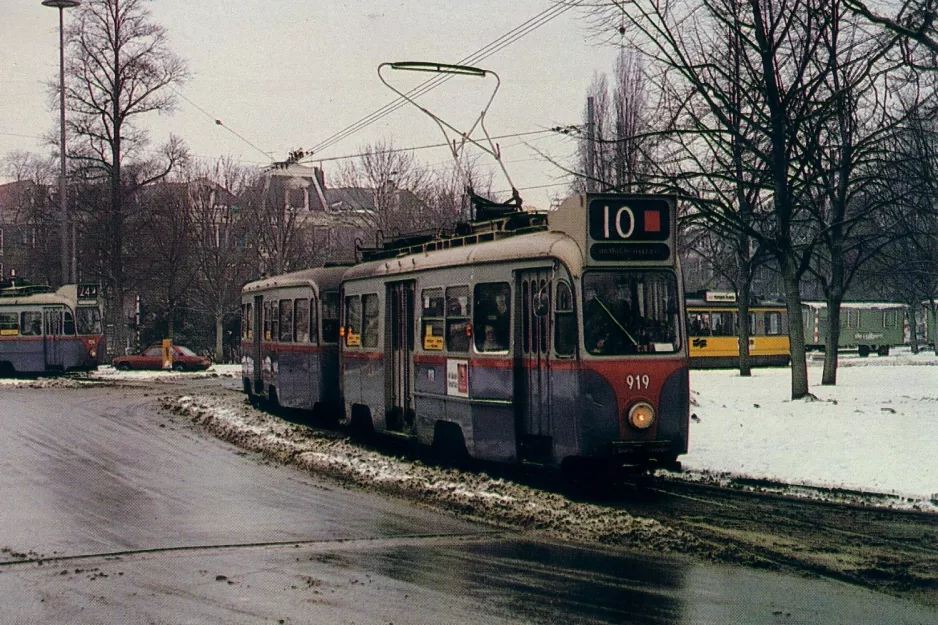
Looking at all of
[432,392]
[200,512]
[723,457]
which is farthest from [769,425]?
[200,512]

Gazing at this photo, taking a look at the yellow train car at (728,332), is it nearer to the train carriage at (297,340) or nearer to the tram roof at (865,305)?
the tram roof at (865,305)

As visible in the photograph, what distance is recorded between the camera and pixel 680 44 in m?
22.0

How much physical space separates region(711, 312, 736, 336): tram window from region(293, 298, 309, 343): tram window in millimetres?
29432

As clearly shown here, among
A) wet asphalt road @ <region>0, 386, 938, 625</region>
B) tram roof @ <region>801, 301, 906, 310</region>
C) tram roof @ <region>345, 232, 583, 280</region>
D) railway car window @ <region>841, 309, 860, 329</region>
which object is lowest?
wet asphalt road @ <region>0, 386, 938, 625</region>

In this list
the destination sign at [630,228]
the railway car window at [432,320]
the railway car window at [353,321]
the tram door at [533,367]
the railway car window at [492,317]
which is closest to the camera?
the destination sign at [630,228]

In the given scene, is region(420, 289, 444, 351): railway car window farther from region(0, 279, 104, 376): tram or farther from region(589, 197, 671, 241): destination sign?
region(0, 279, 104, 376): tram

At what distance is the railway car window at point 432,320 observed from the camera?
49.3 ft

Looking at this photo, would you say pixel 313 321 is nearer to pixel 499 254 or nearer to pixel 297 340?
pixel 297 340

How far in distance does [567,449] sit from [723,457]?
3.54 meters

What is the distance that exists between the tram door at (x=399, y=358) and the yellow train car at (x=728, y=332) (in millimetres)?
31207

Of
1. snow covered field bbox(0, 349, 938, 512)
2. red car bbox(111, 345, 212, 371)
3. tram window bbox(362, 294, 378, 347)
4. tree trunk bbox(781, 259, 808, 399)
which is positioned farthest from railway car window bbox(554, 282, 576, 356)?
red car bbox(111, 345, 212, 371)

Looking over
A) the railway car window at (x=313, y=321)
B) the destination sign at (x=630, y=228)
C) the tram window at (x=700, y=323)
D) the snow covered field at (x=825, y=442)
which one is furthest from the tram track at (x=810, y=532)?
the tram window at (x=700, y=323)

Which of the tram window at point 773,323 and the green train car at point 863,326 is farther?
the green train car at point 863,326

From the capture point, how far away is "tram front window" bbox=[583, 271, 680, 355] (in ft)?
39.9
